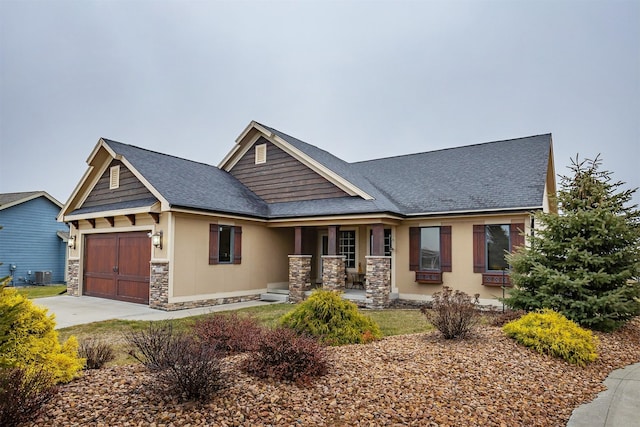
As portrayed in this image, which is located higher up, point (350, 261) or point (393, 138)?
point (393, 138)

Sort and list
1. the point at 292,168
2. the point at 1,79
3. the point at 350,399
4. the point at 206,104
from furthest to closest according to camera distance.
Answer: the point at 206,104
the point at 1,79
the point at 292,168
the point at 350,399

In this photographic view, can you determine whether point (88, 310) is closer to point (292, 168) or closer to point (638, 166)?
point (292, 168)

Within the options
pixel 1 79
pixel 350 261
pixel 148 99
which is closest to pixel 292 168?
pixel 350 261

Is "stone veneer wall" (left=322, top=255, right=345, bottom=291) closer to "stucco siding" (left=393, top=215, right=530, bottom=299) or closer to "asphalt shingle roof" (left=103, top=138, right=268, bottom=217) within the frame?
"stucco siding" (left=393, top=215, right=530, bottom=299)

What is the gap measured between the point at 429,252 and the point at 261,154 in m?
7.66

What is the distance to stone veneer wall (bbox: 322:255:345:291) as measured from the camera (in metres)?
13.4

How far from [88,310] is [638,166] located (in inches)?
987

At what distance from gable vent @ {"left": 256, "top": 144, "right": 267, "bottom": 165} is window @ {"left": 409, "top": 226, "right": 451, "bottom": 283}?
6547 mm

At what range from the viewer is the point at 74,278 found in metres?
15.3

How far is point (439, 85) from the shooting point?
23.4 metres

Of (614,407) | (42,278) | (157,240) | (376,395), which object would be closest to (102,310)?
(157,240)

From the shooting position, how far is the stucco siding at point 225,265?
1213 centimetres

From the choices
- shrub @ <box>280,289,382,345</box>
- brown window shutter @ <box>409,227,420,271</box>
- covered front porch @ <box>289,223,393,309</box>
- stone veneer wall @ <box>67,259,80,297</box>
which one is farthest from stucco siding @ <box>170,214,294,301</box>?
shrub @ <box>280,289,382,345</box>

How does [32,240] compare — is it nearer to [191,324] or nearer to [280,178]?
[280,178]
